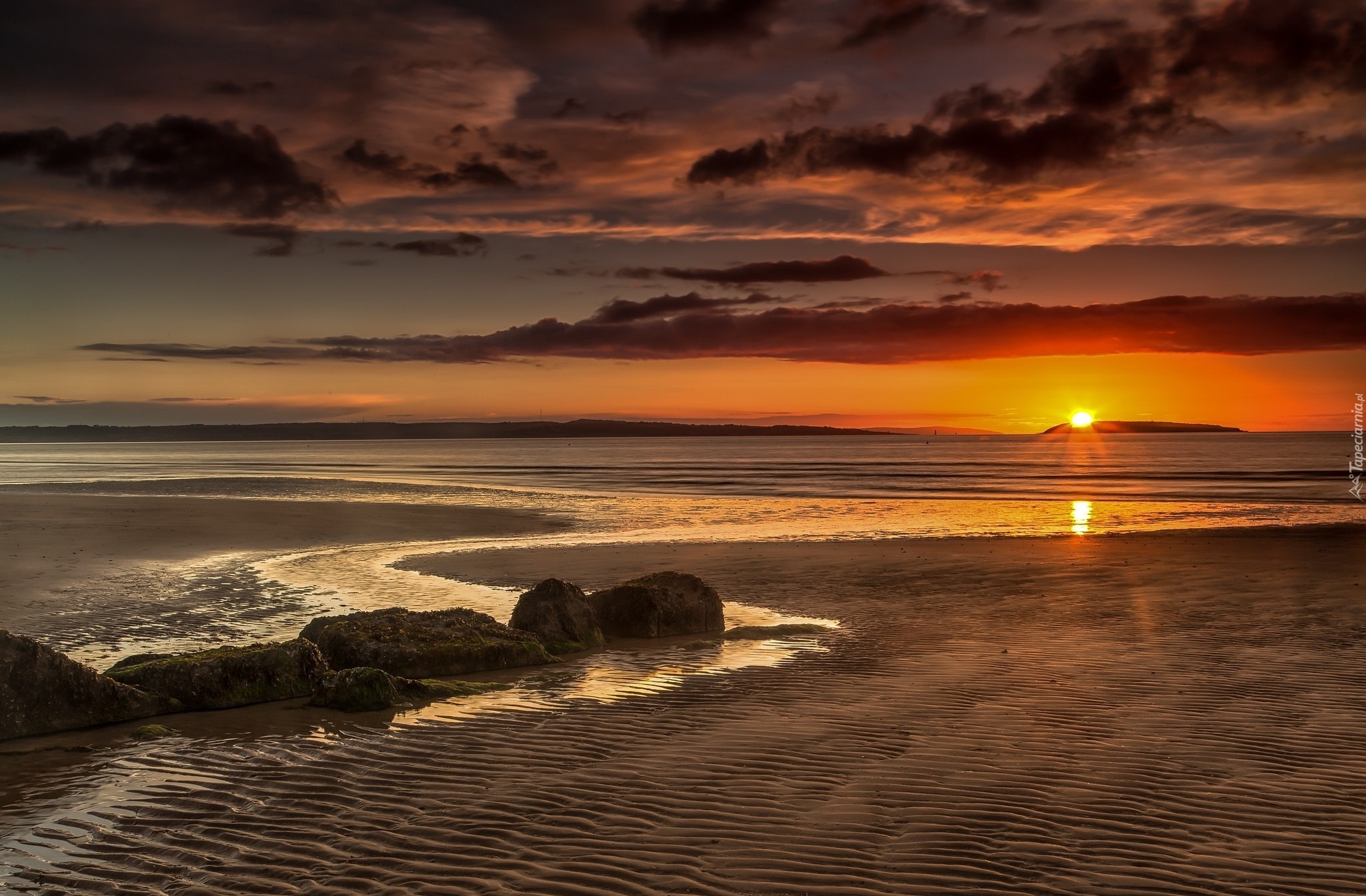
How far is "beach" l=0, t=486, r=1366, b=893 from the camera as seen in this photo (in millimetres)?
5859

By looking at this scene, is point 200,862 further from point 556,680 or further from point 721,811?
point 556,680

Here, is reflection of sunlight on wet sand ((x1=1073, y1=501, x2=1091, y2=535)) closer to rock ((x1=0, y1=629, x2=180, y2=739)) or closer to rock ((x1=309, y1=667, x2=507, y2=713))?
rock ((x1=309, y1=667, x2=507, y2=713))

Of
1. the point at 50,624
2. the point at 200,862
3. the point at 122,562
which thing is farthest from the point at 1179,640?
the point at 122,562

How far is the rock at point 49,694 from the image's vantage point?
8.71 meters

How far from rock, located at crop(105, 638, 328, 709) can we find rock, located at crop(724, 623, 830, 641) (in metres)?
5.63

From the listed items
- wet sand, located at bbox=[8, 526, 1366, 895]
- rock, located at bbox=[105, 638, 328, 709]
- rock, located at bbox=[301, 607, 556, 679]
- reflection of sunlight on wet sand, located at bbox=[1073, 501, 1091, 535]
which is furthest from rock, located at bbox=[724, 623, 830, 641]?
reflection of sunlight on wet sand, located at bbox=[1073, 501, 1091, 535]

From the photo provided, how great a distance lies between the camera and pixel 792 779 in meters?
7.46

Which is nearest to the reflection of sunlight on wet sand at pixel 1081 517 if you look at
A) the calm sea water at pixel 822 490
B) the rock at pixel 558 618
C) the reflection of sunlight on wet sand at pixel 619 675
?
the calm sea water at pixel 822 490

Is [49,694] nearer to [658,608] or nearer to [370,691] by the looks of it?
[370,691]

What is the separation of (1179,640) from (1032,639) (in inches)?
72.2

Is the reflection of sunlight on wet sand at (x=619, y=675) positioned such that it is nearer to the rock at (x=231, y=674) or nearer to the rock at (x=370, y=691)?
the rock at (x=370, y=691)

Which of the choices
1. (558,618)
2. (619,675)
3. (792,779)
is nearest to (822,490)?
(558,618)

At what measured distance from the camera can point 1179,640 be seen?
1298 centimetres

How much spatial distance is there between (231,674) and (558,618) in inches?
165
